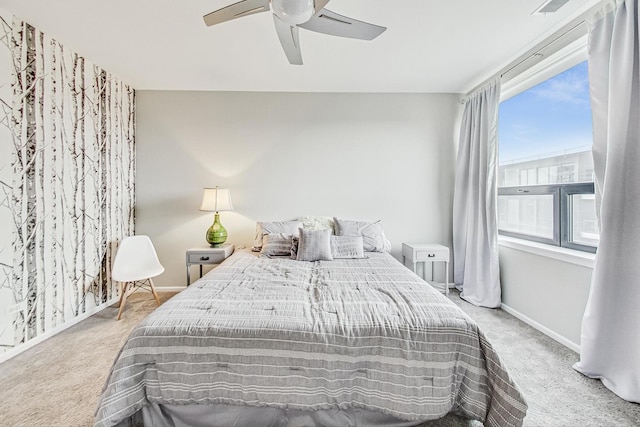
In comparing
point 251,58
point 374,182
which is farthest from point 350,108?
point 251,58

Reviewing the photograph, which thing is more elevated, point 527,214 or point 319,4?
point 319,4

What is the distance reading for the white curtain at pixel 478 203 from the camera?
9.48ft

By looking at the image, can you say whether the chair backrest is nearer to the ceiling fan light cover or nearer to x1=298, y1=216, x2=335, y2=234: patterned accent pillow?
x1=298, y1=216, x2=335, y2=234: patterned accent pillow

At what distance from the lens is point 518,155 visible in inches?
114

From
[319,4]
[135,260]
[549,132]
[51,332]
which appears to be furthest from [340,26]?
[51,332]

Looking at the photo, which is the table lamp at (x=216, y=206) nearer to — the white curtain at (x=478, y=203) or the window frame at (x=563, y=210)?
the white curtain at (x=478, y=203)

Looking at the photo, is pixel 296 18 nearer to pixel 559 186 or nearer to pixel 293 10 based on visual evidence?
pixel 293 10

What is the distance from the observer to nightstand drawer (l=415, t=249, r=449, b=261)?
10.4ft

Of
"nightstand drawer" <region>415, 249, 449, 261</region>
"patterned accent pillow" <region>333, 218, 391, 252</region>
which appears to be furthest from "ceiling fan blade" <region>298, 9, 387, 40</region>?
"nightstand drawer" <region>415, 249, 449, 261</region>

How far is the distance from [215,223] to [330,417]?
2565 millimetres

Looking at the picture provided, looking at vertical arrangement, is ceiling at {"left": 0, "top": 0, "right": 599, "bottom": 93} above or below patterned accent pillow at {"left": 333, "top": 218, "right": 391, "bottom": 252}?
above

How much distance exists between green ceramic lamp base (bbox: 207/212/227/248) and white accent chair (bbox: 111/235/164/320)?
0.59 meters

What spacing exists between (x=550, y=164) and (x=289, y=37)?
2528 millimetres

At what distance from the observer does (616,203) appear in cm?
168
